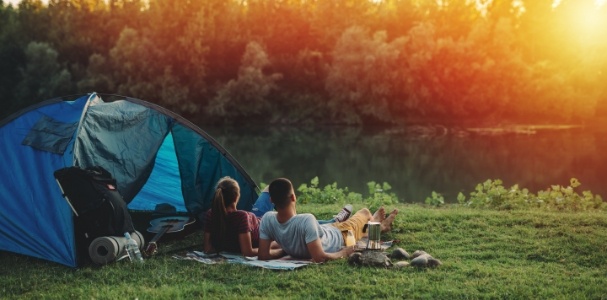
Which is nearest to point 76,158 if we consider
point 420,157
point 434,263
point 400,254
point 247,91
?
point 400,254

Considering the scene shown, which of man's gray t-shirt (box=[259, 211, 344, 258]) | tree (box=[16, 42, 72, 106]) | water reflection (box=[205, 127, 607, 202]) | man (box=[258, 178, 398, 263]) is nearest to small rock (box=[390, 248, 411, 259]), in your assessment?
man (box=[258, 178, 398, 263])

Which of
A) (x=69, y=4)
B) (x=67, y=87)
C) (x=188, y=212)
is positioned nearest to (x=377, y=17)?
(x=67, y=87)

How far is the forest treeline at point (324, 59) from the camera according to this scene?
31.4 m

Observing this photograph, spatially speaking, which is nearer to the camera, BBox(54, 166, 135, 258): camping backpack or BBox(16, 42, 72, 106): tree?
BBox(54, 166, 135, 258): camping backpack

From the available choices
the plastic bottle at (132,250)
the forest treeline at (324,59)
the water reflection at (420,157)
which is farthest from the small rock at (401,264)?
the forest treeline at (324,59)

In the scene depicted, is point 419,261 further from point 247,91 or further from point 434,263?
point 247,91

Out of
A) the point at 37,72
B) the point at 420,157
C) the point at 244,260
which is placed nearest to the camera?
the point at 244,260

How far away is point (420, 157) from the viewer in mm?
21031

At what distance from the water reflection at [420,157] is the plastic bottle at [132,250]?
7.92 metres

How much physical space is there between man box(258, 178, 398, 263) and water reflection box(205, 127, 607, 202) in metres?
7.24

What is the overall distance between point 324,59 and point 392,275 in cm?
3174

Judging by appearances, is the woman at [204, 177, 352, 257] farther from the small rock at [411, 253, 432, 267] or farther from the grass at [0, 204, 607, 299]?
the small rock at [411, 253, 432, 267]

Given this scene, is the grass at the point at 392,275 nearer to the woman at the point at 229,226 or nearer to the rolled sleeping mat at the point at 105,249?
the rolled sleeping mat at the point at 105,249

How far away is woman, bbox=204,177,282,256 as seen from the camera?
18.3 feet
